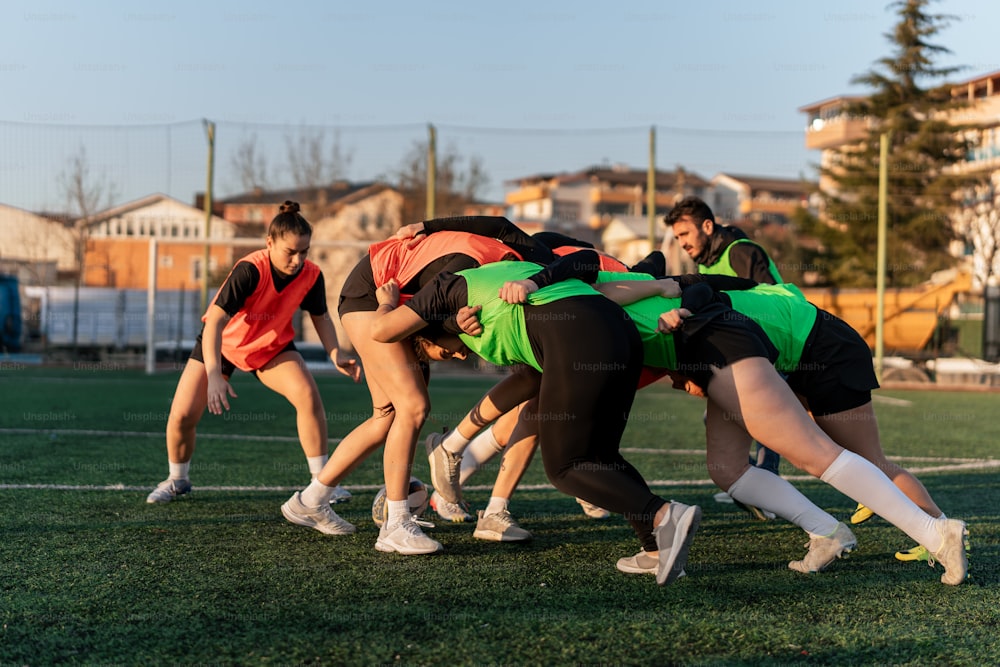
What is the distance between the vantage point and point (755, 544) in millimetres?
4789

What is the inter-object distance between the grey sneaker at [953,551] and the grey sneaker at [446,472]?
95.6 inches

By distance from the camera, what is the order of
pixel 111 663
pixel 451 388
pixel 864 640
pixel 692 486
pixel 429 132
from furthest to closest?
pixel 429 132 < pixel 451 388 < pixel 692 486 < pixel 864 640 < pixel 111 663

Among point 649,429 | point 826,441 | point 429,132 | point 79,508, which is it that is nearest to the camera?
point 826,441

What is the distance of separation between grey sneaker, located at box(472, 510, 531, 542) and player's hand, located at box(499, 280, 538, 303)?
1.48 metres

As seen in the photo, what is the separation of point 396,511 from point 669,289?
1.65 m

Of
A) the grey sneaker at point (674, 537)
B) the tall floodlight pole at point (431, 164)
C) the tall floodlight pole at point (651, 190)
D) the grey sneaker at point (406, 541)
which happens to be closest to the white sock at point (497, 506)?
the grey sneaker at point (406, 541)

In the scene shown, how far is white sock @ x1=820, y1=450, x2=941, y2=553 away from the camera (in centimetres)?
389

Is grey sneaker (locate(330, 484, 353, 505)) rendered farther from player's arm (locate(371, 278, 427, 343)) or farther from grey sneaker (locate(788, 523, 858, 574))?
grey sneaker (locate(788, 523, 858, 574))

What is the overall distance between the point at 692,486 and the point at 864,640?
11.0 ft

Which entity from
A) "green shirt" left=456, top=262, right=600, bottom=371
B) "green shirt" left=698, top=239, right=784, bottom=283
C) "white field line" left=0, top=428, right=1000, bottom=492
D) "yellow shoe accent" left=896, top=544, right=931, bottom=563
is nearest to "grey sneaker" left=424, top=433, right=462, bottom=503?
"white field line" left=0, top=428, right=1000, bottom=492

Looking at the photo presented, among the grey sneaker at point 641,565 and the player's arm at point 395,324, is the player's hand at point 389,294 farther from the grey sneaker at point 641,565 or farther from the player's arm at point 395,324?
the grey sneaker at point 641,565

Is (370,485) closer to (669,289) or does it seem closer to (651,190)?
(669,289)

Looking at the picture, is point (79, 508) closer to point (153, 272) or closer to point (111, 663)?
point (111, 663)

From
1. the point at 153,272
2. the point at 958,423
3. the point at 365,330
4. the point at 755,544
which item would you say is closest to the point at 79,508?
the point at 365,330
